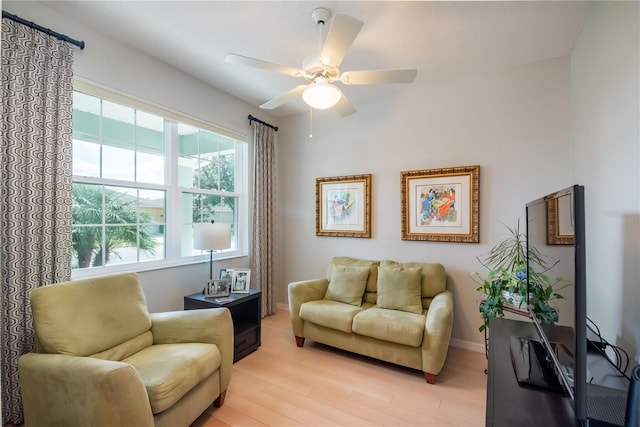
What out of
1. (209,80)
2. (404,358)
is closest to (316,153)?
(209,80)

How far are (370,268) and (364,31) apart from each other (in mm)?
2158

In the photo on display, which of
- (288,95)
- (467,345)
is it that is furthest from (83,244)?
(467,345)

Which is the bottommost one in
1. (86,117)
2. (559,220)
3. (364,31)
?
(559,220)

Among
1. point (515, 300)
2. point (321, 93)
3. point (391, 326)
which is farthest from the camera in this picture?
point (391, 326)

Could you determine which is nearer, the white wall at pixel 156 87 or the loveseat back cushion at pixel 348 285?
the white wall at pixel 156 87

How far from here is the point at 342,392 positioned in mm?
2197

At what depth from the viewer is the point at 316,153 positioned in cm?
383

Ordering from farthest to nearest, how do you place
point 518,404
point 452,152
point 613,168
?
point 452,152 < point 613,168 < point 518,404

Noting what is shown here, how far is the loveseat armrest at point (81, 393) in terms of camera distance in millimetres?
1347

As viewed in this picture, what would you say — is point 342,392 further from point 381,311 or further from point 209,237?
point 209,237

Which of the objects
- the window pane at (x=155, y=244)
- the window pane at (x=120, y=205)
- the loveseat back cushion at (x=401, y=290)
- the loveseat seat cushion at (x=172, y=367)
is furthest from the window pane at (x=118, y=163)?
the loveseat back cushion at (x=401, y=290)

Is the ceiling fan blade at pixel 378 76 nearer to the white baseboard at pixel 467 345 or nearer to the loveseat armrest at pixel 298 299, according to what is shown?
the loveseat armrest at pixel 298 299

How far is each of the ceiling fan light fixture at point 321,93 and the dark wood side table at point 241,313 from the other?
183cm

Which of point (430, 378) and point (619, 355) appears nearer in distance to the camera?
point (619, 355)
